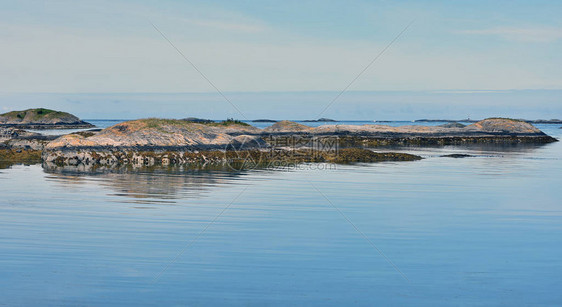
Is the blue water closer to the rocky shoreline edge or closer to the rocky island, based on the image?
the rocky shoreline edge

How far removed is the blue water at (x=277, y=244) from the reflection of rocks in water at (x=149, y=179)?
259mm

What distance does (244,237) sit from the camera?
13047mm

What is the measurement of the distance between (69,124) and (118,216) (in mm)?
145172

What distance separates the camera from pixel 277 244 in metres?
12.3

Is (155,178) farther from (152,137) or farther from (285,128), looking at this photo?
(285,128)

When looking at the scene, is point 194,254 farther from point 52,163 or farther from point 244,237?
point 52,163

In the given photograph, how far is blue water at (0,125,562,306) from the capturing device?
891 cm

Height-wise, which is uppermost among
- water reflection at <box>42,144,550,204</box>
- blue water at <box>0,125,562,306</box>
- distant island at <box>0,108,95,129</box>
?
distant island at <box>0,108,95,129</box>

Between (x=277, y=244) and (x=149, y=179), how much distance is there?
1427cm

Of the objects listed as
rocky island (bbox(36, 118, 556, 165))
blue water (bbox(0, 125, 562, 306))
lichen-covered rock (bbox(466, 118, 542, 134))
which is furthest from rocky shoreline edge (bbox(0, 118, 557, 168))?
lichen-covered rock (bbox(466, 118, 542, 134))

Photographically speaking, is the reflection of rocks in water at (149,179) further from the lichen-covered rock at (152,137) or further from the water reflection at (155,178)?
the lichen-covered rock at (152,137)

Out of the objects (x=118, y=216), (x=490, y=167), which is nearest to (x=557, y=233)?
(x=118, y=216)

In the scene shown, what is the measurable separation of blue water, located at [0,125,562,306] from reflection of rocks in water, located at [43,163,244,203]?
0.85 ft

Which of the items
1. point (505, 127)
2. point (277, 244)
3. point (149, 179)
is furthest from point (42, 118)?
point (277, 244)
